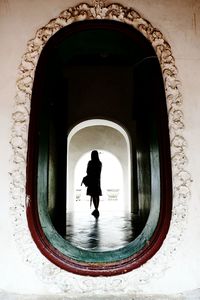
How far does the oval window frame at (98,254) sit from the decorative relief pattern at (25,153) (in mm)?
37

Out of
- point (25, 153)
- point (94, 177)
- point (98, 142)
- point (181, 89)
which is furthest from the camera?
point (98, 142)

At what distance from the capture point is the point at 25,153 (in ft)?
8.02

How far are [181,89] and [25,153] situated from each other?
51.3 inches

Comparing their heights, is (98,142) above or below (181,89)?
above

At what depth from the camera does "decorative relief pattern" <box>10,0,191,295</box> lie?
232 cm

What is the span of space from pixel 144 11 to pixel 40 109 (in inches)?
45.5

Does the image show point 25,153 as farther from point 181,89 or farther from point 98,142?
point 98,142

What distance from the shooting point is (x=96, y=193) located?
22.9 ft

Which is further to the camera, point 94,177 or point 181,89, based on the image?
point 94,177

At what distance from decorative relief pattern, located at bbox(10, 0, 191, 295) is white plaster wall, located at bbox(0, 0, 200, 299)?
4 cm

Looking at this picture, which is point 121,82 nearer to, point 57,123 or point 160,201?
point 57,123

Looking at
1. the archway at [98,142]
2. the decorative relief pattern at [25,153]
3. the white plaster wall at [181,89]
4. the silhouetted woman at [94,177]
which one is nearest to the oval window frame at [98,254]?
the decorative relief pattern at [25,153]

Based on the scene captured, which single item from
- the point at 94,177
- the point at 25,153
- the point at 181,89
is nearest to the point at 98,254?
the point at 25,153

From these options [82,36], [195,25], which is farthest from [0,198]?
[195,25]
